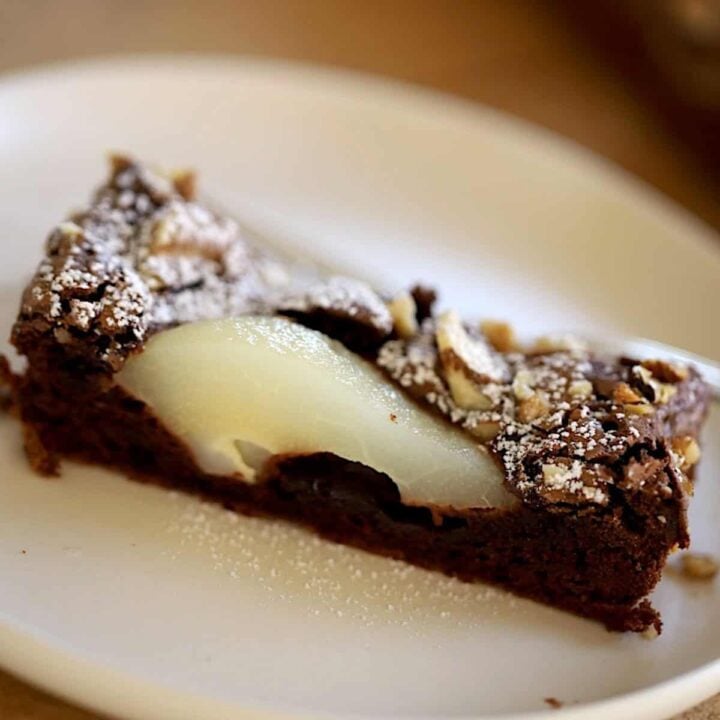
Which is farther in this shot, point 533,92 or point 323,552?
point 533,92

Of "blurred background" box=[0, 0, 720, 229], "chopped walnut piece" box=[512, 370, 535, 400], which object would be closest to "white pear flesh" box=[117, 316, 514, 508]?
"chopped walnut piece" box=[512, 370, 535, 400]

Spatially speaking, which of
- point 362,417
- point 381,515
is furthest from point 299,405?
point 381,515

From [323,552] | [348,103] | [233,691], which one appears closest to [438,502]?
[323,552]

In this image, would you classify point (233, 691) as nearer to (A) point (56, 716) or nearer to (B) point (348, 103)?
(A) point (56, 716)

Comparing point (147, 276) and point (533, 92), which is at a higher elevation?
point (533, 92)

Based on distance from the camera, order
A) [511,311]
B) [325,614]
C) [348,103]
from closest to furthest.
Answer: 1. [325,614]
2. [511,311]
3. [348,103]

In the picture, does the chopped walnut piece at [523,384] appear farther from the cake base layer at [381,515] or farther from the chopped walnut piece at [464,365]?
the cake base layer at [381,515]

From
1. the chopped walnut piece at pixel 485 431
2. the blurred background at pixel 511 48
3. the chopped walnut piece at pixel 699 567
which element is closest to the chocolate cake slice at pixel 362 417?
the chopped walnut piece at pixel 485 431

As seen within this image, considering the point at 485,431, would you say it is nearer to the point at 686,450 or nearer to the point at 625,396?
the point at 625,396
